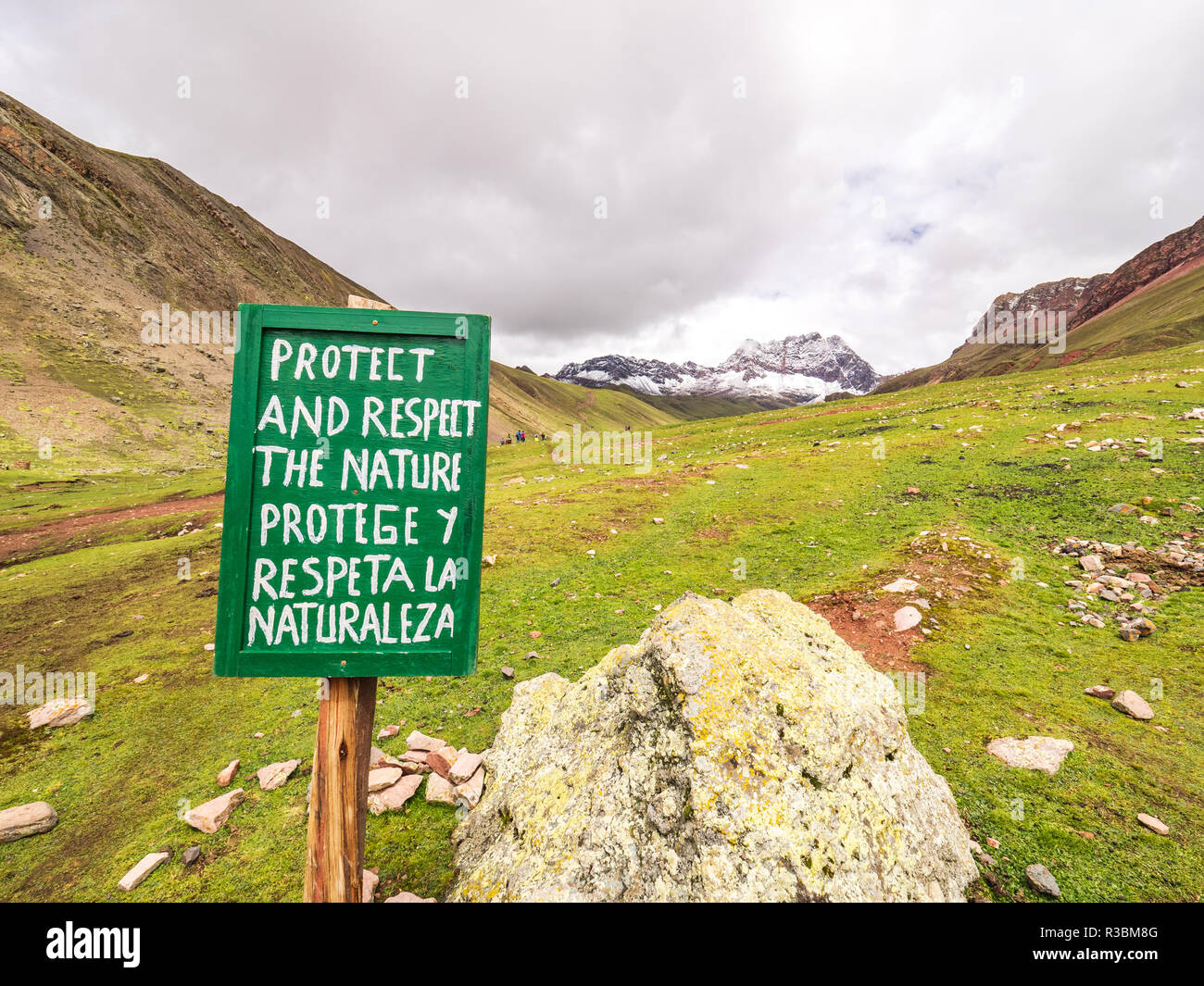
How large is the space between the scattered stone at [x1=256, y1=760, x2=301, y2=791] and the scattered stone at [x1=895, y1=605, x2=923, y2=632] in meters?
10.4

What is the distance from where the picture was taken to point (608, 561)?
13.5 metres

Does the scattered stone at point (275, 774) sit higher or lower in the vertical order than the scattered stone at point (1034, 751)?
lower

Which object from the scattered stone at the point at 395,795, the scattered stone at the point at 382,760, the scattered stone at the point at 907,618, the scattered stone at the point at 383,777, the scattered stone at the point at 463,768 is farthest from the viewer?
the scattered stone at the point at 907,618

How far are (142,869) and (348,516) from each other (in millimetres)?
4767

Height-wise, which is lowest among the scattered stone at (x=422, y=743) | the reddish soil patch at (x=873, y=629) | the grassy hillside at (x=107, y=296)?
the scattered stone at (x=422, y=743)

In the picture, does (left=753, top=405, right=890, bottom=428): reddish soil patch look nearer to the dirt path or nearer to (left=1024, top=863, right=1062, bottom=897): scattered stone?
(left=1024, top=863, right=1062, bottom=897): scattered stone

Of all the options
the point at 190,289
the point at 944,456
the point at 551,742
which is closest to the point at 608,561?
the point at 551,742

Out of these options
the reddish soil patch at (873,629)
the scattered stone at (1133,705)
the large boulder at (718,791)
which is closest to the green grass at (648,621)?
the scattered stone at (1133,705)

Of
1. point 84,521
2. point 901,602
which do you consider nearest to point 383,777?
point 901,602

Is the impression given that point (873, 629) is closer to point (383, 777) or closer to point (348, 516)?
point (383, 777)

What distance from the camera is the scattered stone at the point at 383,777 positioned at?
5695 millimetres

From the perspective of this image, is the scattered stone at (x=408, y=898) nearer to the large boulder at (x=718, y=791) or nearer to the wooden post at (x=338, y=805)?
the large boulder at (x=718, y=791)

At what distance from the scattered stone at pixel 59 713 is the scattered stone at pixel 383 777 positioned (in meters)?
5.63

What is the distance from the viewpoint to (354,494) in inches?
133
